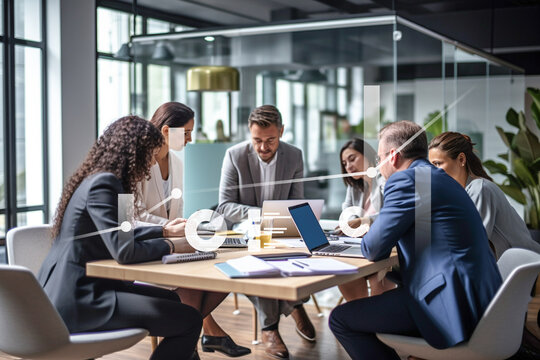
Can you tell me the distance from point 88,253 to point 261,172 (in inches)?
71.3

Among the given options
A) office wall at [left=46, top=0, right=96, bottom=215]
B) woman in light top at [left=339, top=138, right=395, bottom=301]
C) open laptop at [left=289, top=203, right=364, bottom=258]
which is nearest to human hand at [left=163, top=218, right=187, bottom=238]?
open laptop at [left=289, top=203, right=364, bottom=258]

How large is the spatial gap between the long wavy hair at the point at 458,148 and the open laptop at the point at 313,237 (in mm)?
849

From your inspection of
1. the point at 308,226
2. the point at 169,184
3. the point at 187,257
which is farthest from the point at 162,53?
the point at 187,257

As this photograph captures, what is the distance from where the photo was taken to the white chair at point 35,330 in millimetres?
2223

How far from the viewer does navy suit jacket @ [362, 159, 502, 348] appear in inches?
93.5

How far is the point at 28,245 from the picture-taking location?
2945 millimetres

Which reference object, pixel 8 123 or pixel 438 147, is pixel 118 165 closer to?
pixel 438 147

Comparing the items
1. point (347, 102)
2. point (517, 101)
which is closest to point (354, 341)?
point (517, 101)

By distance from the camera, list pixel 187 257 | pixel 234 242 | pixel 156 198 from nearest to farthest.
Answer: pixel 187 257 → pixel 234 242 → pixel 156 198

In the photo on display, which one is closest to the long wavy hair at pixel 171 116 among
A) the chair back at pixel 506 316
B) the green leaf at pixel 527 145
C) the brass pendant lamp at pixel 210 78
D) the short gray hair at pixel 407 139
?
the short gray hair at pixel 407 139

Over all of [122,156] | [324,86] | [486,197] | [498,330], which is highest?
[324,86]

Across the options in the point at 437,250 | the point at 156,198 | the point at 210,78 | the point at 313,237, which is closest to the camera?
the point at 437,250

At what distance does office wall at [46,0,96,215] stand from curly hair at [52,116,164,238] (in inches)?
141

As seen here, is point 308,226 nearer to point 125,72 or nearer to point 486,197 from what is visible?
point 486,197
